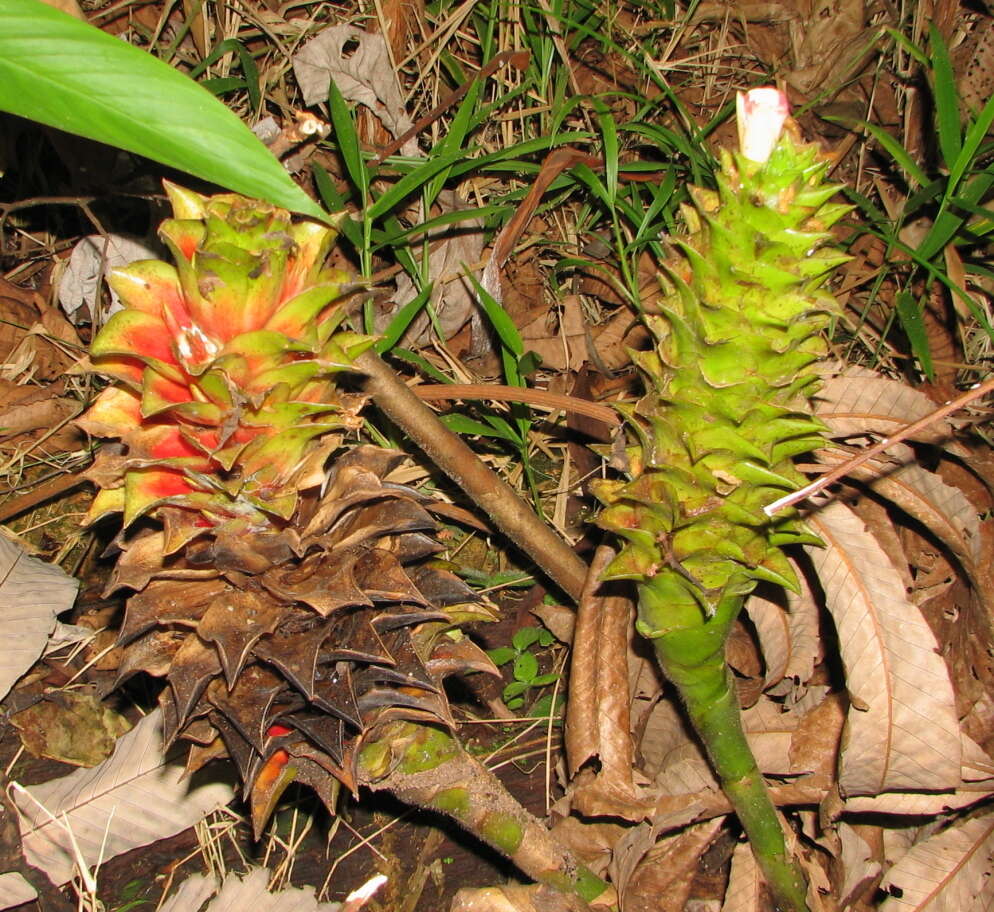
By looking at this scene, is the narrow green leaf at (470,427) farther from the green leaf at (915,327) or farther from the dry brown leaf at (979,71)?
the dry brown leaf at (979,71)

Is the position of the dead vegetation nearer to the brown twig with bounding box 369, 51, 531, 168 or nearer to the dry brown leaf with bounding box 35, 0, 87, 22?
the brown twig with bounding box 369, 51, 531, 168

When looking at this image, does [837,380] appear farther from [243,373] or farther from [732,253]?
[243,373]

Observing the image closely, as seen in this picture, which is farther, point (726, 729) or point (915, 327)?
point (915, 327)

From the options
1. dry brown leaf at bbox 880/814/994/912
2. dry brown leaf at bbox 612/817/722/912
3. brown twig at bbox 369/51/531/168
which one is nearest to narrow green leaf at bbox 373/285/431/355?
brown twig at bbox 369/51/531/168

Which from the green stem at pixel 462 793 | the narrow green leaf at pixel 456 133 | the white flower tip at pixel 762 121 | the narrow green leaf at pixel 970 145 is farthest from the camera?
the narrow green leaf at pixel 456 133

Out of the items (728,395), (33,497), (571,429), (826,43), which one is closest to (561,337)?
(571,429)

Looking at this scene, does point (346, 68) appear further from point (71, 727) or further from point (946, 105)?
point (71, 727)

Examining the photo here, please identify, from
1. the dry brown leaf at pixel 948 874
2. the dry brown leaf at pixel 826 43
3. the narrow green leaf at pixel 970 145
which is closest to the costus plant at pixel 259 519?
the dry brown leaf at pixel 948 874
